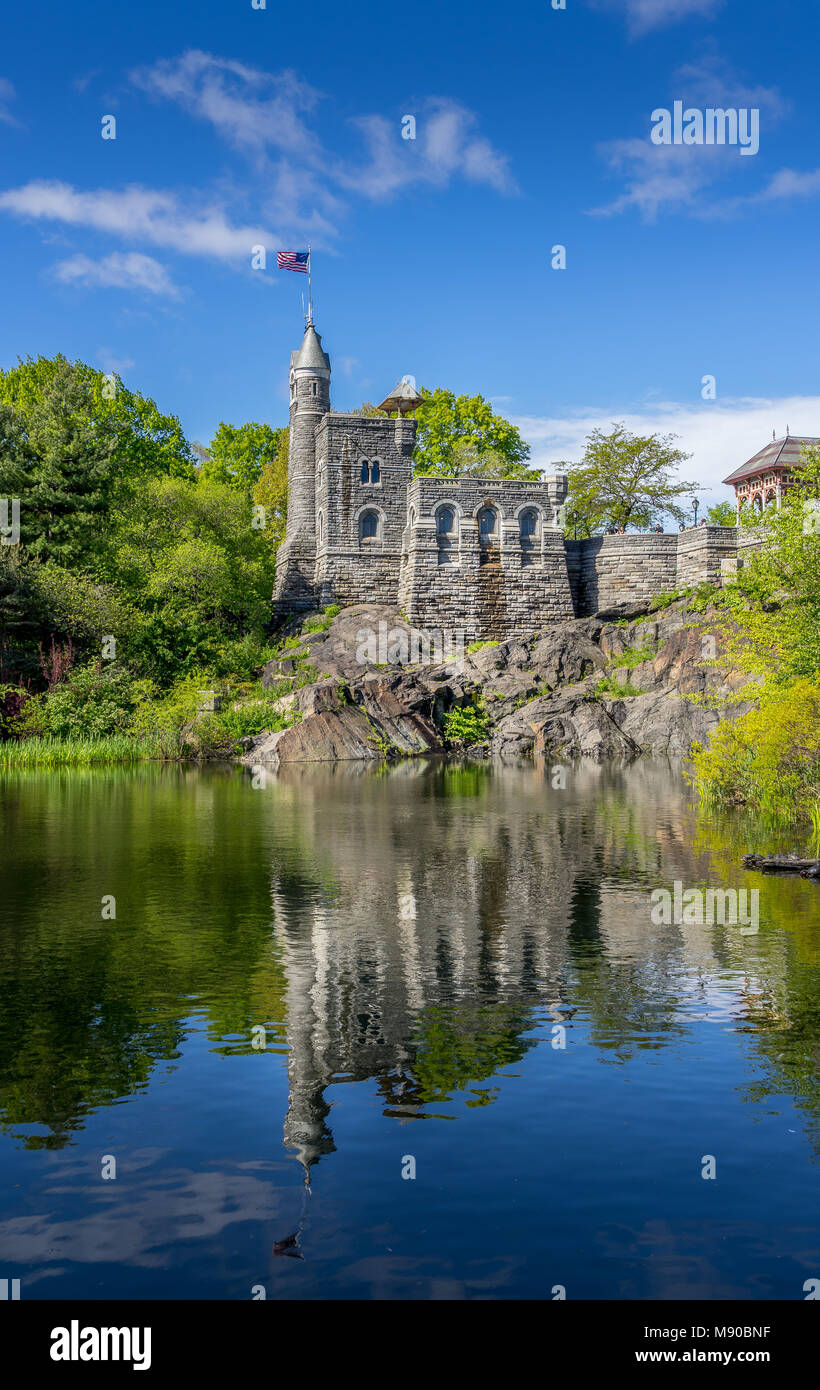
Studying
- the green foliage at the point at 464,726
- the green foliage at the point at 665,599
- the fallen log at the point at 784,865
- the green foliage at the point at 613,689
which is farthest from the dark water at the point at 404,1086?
the green foliage at the point at 665,599

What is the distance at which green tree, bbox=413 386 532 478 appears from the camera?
7212 cm

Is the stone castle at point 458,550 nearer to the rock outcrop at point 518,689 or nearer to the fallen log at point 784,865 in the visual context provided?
the rock outcrop at point 518,689

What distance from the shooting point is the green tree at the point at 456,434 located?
72125 mm

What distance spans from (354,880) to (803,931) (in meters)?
6.28

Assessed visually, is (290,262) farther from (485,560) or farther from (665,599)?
(665,599)

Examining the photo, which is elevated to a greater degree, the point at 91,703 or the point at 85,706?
the point at 91,703

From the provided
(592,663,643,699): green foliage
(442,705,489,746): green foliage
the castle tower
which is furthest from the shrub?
(592,663,643,699): green foliage

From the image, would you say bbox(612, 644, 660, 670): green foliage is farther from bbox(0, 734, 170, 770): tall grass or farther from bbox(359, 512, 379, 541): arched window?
bbox(0, 734, 170, 770): tall grass

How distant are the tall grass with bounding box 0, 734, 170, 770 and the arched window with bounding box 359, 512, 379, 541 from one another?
1959 cm

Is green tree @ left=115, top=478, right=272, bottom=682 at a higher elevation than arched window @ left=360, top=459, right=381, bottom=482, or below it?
below

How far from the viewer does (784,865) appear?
52.3 feet

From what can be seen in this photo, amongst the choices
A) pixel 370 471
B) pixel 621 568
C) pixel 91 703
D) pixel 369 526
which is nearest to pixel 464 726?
pixel 91 703

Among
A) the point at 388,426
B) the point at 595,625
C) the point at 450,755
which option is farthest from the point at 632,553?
the point at 450,755

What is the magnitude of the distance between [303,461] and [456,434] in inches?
630
